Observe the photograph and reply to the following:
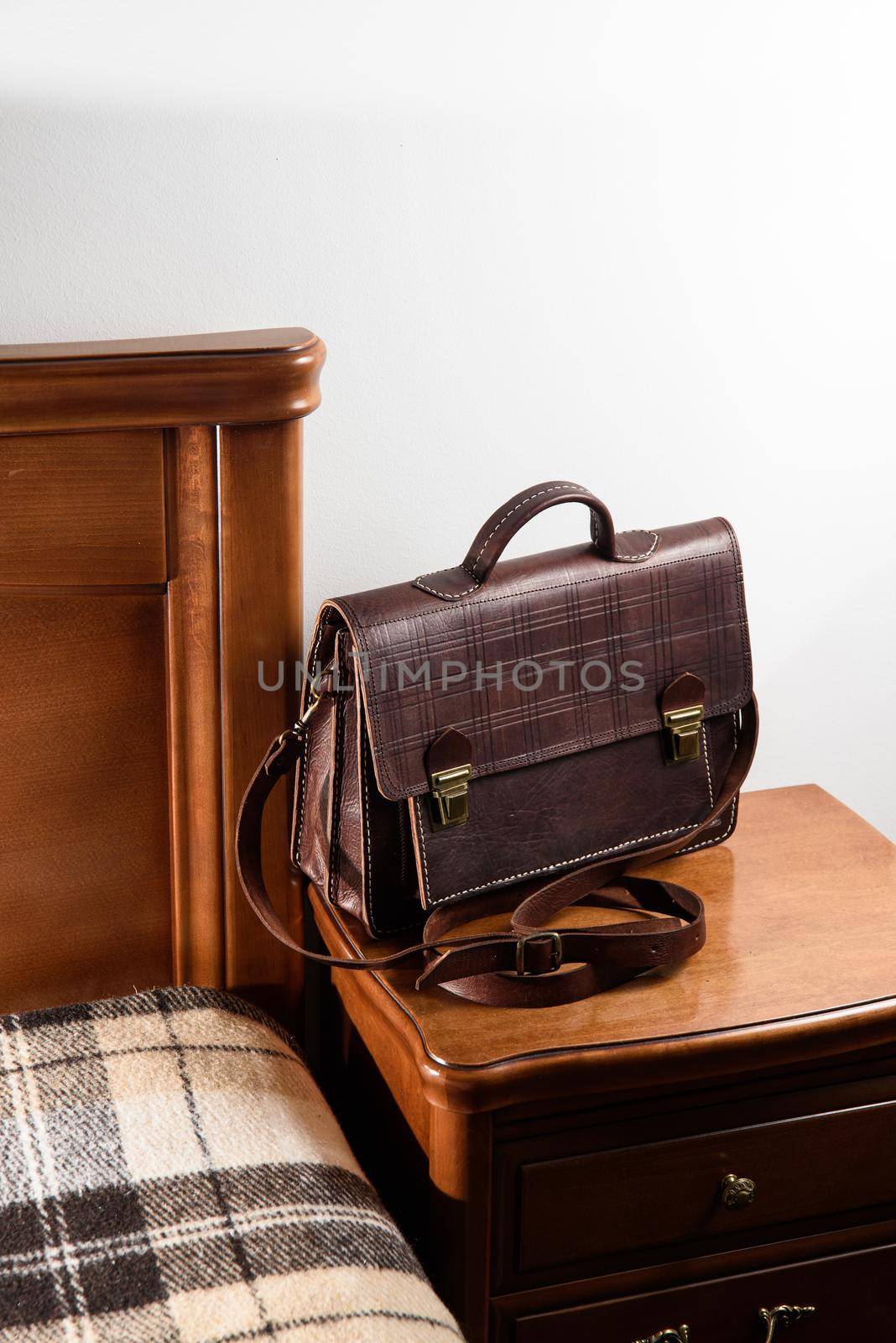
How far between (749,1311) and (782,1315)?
0.03 meters

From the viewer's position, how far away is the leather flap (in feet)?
3.22

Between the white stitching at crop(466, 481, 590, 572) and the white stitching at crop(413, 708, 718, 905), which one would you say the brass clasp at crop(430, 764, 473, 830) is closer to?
the white stitching at crop(413, 708, 718, 905)

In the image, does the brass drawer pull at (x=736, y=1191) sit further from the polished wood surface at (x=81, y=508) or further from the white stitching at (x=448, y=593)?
the polished wood surface at (x=81, y=508)

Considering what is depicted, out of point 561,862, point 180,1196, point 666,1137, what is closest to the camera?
point 180,1196

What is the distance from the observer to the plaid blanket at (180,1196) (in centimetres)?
79

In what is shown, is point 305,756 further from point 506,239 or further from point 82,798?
point 506,239

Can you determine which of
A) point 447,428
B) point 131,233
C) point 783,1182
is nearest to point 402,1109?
point 783,1182

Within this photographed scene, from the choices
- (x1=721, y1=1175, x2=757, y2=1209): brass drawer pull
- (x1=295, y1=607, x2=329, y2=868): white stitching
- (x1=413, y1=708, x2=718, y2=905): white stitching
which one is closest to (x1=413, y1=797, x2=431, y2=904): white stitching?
(x1=413, y1=708, x2=718, y2=905): white stitching

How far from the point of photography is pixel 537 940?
0.96m

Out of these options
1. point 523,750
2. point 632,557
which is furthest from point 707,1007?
point 632,557

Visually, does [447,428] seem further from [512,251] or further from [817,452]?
[817,452]

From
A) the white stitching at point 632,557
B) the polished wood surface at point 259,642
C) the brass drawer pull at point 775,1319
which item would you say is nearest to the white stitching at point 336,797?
the polished wood surface at point 259,642

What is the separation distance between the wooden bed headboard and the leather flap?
0.48 feet

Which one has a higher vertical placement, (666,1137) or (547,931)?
(547,931)
